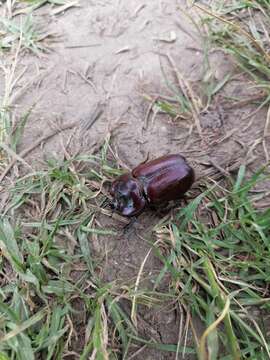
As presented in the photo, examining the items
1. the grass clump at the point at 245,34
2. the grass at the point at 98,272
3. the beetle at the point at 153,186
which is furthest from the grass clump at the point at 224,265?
the grass clump at the point at 245,34

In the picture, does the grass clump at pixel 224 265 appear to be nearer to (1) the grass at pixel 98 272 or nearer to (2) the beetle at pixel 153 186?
(1) the grass at pixel 98 272

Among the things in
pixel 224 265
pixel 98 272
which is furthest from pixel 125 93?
pixel 224 265

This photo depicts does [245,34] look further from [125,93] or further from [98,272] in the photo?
[98,272]

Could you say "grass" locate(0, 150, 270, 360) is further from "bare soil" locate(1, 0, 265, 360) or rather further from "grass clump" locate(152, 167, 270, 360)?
"bare soil" locate(1, 0, 265, 360)

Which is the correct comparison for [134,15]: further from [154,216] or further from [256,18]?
[154,216]

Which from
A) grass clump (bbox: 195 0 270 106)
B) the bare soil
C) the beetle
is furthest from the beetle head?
grass clump (bbox: 195 0 270 106)

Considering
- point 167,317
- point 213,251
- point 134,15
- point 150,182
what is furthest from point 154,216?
point 134,15
